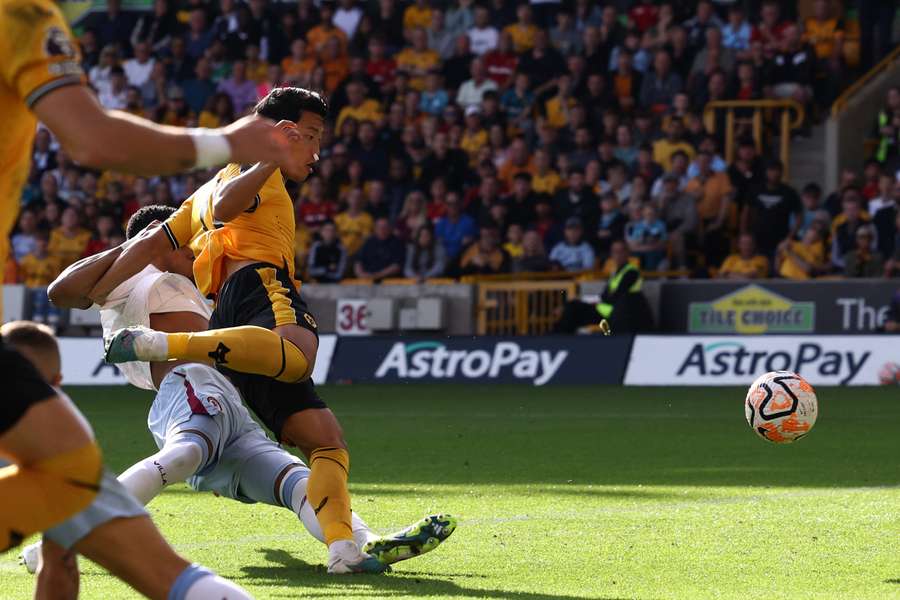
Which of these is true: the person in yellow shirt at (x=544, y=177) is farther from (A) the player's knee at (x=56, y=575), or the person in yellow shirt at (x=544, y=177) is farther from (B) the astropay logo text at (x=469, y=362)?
(A) the player's knee at (x=56, y=575)

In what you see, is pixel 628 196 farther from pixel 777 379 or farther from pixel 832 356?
pixel 777 379

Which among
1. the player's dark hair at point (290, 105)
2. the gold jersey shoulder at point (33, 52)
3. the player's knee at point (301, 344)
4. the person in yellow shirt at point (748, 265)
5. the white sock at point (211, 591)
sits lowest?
the person in yellow shirt at point (748, 265)

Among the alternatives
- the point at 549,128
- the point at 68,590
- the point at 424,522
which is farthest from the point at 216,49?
the point at 68,590

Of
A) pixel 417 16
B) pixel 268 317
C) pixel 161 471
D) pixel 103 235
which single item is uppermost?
pixel 417 16

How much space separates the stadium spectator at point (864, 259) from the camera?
65.6 ft

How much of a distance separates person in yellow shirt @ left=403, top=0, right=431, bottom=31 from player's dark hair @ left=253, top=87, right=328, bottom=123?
64.4 feet

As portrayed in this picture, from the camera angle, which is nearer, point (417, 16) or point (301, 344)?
point (301, 344)

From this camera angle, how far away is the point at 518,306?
21.4m

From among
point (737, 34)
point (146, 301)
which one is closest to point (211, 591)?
point (146, 301)

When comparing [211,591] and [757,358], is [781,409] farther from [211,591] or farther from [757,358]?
[757,358]

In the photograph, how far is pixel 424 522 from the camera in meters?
6.52

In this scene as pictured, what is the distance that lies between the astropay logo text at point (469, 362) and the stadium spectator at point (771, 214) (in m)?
3.95

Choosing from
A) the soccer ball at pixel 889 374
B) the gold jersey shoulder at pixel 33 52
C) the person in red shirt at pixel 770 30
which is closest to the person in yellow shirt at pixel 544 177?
the person in red shirt at pixel 770 30

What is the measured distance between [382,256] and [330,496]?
52.0ft
